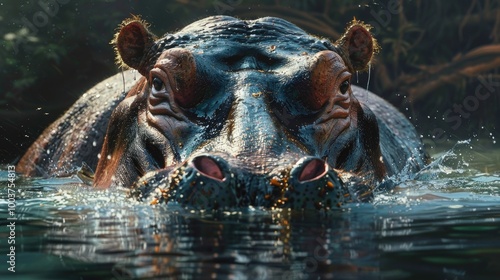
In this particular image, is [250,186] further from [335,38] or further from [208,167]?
[335,38]

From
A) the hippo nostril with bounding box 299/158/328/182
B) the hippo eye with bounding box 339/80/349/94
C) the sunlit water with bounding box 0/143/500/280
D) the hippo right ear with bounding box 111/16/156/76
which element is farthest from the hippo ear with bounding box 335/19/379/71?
the hippo nostril with bounding box 299/158/328/182

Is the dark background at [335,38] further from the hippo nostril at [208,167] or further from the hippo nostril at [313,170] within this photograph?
the hippo nostril at [313,170]

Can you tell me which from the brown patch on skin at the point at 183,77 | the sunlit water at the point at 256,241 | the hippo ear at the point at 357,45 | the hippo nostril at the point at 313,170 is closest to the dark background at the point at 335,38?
the hippo ear at the point at 357,45

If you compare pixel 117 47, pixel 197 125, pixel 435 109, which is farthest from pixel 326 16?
pixel 197 125

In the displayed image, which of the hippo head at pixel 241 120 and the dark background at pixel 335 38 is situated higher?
the dark background at pixel 335 38

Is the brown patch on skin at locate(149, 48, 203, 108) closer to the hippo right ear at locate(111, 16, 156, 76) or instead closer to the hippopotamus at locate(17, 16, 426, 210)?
the hippopotamus at locate(17, 16, 426, 210)

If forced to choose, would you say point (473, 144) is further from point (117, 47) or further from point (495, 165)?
point (117, 47)
